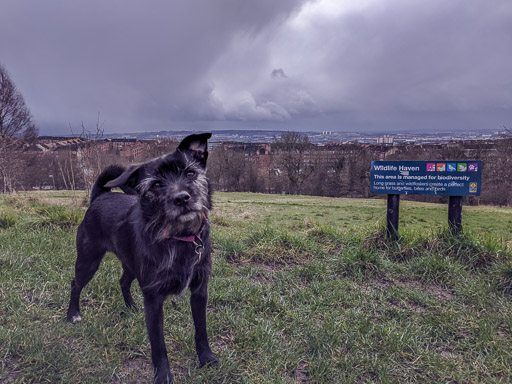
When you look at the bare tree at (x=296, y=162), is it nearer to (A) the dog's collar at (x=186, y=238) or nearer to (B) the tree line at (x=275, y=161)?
(B) the tree line at (x=275, y=161)

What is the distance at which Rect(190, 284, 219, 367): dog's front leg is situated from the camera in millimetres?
2783

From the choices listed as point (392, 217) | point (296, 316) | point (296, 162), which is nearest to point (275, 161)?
point (296, 162)

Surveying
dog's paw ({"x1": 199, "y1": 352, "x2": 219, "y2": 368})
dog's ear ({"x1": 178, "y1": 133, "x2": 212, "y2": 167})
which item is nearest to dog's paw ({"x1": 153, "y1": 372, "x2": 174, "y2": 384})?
dog's paw ({"x1": 199, "y1": 352, "x2": 219, "y2": 368})

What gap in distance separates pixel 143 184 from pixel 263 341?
6.71 ft

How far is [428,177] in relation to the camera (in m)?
5.77

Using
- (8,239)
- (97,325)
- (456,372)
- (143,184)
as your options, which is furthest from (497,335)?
(8,239)

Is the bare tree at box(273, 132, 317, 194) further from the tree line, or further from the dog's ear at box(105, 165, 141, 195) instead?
the dog's ear at box(105, 165, 141, 195)

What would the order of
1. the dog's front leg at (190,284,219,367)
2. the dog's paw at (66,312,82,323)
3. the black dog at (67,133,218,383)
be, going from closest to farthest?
the black dog at (67,133,218,383) < the dog's front leg at (190,284,219,367) < the dog's paw at (66,312,82,323)

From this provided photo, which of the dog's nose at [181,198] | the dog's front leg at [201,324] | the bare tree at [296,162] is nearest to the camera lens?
the dog's nose at [181,198]

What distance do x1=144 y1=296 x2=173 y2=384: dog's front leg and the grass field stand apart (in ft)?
0.65

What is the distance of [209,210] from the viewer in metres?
2.68

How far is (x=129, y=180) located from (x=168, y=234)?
0.64 m

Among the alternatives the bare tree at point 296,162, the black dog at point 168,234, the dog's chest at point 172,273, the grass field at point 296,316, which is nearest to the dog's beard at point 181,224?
the black dog at point 168,234

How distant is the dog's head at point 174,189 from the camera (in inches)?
92.0
